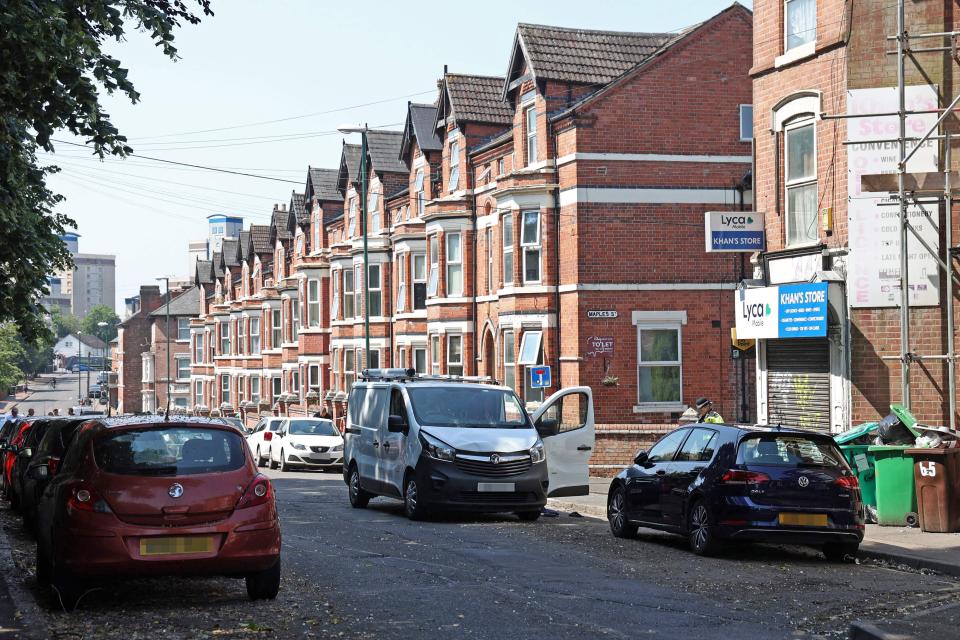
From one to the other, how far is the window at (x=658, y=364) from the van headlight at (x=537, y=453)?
13654 mm

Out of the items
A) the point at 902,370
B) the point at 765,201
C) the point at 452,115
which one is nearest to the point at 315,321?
the point at 452,115

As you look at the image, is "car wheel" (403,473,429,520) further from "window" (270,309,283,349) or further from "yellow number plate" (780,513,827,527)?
"window" (270,309,283,349)

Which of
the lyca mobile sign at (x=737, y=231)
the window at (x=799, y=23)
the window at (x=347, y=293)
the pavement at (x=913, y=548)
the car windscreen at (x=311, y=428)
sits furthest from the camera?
the window at (x=347, y=293)

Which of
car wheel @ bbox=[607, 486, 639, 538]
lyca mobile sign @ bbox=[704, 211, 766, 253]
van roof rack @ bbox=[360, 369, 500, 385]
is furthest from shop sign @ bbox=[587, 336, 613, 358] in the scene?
car wheel @ bbox=[607, 486, 639, 538]

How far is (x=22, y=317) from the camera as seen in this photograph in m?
17.7

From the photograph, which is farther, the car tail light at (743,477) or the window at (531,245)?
the window at (531,245)

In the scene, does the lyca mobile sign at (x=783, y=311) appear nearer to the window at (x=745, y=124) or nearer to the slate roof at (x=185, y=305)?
the window at (x=745, y=124)

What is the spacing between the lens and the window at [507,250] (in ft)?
113

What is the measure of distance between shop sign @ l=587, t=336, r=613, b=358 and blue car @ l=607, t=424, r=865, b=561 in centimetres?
1597

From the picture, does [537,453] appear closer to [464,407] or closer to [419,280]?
[464,407]

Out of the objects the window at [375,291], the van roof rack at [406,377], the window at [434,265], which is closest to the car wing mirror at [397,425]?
the van roof rack at [406,377]

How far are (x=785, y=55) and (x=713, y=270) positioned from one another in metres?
11.2

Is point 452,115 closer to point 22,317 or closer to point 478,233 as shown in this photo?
point 478,233

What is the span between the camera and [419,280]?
44531 mm
